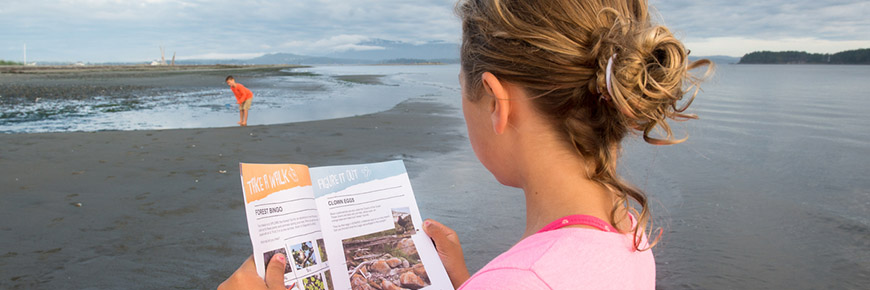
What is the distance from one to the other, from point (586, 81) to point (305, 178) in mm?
778

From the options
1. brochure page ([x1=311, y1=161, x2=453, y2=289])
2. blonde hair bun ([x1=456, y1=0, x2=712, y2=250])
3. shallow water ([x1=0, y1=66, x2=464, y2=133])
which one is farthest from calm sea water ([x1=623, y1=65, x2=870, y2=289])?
shallow water ([x1=0, y1=66, x2=464, y2=133])

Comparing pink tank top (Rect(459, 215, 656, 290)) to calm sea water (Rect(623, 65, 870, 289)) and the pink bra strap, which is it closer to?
the pink bra strap

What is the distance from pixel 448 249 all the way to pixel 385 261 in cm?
18

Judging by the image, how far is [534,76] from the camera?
100 centimetres

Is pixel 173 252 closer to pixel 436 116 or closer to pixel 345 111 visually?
pixel 436 116

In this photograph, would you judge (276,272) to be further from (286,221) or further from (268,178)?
(268,178)

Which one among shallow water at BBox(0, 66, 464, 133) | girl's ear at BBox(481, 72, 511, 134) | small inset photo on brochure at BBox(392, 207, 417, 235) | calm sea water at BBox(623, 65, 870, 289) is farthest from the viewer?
shallow water at BBox(0, 66, 464, 133)

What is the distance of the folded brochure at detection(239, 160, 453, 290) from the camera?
1336 mm

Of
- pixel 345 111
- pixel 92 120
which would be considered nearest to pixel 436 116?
pixel 345 111

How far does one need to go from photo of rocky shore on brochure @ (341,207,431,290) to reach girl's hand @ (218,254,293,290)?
Answer: 18cm

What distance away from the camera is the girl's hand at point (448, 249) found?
1.50 m

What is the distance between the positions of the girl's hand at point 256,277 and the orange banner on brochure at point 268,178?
156 mm

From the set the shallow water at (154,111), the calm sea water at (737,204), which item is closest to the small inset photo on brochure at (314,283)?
the calm sea water at (737,204)

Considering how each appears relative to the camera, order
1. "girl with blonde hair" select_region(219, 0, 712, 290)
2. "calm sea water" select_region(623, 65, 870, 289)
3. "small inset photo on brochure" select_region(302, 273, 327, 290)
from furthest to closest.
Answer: "calm sea water" select_region(623, 65, 870, 289) → "small inset photo on brochure" select_region(302, 273, 327, 290) → "girl with blonde hair" select_region(219, 0, 712, 290)
